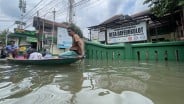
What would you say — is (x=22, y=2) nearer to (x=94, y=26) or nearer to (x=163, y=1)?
(x=94, y=26)

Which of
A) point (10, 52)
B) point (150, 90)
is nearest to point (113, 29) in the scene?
point (10, 52)

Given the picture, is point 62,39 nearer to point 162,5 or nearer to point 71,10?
point 71,10

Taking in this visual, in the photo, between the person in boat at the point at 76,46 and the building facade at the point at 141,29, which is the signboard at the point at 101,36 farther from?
the person in boat at the point at 76,46

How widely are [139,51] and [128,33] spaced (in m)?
3.55

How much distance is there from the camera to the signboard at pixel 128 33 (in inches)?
502

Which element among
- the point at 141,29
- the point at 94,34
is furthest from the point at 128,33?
the point at 94,34

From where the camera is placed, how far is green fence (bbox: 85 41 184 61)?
29.1 feet

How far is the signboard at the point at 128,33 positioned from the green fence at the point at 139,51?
2.46 m

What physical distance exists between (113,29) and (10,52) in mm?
7564

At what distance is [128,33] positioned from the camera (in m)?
13.7

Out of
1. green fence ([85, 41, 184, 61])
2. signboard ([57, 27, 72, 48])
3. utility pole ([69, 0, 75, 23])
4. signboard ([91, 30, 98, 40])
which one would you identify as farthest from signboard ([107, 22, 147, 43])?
utility pole ([69, 0, 75, 23])

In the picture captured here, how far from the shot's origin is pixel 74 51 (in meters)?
7.03

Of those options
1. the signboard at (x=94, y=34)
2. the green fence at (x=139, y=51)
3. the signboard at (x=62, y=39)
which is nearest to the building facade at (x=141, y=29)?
the signboard at (x=94, y=34)

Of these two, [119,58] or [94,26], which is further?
[94,26]
